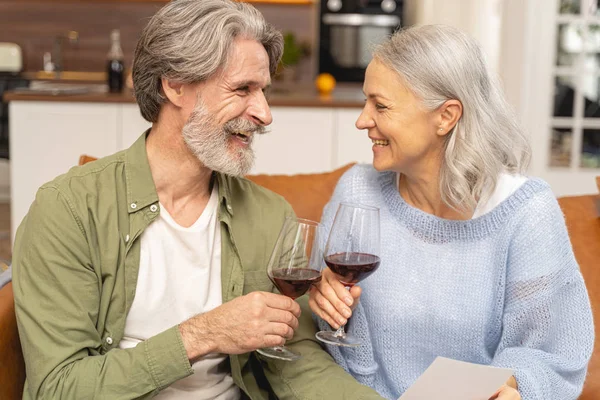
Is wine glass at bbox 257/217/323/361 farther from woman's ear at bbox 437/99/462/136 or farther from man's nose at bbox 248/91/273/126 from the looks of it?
woman's ear at bbox 437/99/462/136

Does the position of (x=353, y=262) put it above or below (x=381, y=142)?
below

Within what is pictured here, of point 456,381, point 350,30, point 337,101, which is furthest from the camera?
point 350,30

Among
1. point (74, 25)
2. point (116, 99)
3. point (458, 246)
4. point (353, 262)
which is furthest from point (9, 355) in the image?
point (74, 25)

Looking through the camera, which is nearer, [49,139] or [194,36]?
[194,36]

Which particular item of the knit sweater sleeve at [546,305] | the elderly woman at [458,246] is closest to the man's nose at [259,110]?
the elderly woman at [458,246]

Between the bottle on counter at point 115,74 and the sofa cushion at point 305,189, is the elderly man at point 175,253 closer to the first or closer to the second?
the sofa cushion at point 305,189

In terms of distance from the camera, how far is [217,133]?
171cm

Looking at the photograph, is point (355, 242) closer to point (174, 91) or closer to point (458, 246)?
point (458, 246)

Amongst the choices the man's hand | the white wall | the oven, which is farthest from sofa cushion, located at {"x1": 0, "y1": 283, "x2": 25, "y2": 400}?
the white wall

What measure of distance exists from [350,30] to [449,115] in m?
5.68

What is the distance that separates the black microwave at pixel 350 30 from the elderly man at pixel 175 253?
18.2 ft

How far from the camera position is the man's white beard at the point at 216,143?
1.69 m

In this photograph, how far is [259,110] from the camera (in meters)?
1.75

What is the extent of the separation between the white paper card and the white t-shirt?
21.0 inches
